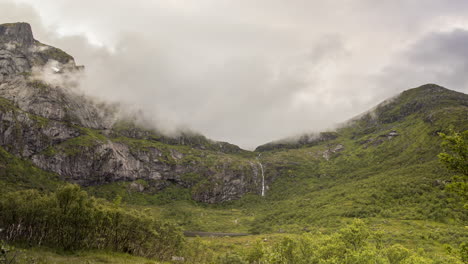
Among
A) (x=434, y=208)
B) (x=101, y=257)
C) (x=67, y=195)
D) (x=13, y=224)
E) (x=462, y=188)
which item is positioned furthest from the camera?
(x=434, y=208)

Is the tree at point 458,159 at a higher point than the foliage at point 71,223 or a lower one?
higher

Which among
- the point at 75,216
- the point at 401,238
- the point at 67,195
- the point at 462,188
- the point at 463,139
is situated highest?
the point at 463,139

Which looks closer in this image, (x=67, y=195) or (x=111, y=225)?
(x=67, y=195)

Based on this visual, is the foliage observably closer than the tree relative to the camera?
No

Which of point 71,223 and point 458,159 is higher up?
point 458,159

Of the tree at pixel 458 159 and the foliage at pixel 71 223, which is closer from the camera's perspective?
the tree at pixel 458 159

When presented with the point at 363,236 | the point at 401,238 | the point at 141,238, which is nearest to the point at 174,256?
the point at 141,238

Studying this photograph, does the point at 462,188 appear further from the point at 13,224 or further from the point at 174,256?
the point at 13,224

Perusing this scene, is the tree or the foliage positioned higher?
the tree

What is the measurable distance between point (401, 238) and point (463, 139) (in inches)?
6314

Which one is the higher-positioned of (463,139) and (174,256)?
(463,139)

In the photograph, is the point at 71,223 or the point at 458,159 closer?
the point at 458,159

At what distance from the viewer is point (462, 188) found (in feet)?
68.8

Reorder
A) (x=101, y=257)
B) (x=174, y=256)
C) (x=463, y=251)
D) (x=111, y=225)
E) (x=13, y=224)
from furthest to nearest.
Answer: (x=174, y=256) < (x=111, y=225) < (x=13, y=224) < (x=101, y=257) < (x=463, y=251)
